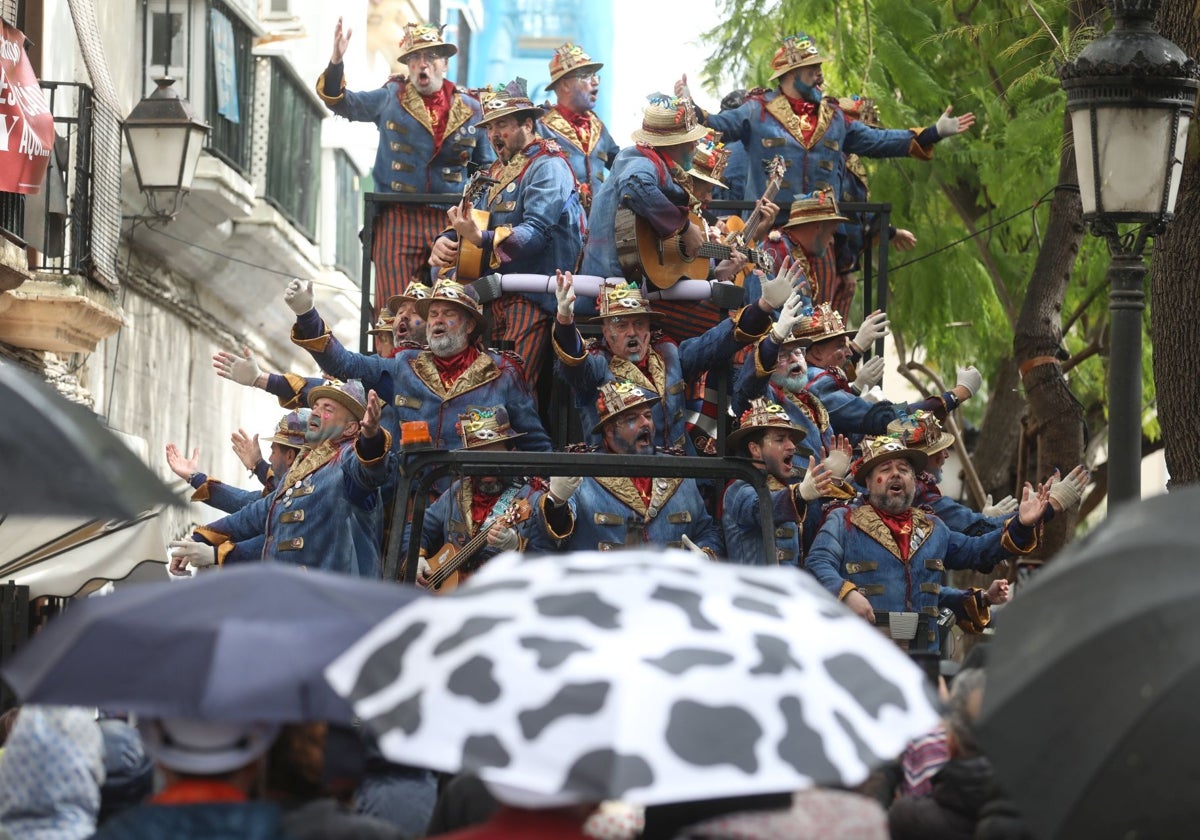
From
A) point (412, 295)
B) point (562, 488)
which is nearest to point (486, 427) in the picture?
point (562, 488)

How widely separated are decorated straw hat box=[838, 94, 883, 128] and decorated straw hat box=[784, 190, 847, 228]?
1.17 m

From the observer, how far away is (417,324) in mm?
11812

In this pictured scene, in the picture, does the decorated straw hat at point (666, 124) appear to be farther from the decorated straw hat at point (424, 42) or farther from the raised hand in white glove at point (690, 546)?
the decorated straw hat at point (424, 42)

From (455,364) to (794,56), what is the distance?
4023 millimetres

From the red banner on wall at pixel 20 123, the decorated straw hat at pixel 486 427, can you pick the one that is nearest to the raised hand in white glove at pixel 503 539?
the decorated straw hat at pixel 486 427

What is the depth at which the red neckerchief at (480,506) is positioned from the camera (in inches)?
412

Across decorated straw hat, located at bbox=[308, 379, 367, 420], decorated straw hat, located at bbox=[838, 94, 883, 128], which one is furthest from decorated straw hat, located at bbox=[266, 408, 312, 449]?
decorated straw hat, located at bbox=[838, 94, 883, 128]

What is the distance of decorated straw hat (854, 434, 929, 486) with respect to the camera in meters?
11.7

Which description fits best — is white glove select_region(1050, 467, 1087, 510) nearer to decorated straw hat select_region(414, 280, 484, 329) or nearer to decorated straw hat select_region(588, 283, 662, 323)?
decorated straw hat select_region(588, 283, 662, 323)

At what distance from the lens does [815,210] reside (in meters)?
12.9

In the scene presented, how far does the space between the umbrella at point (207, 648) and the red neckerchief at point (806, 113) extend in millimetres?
9337

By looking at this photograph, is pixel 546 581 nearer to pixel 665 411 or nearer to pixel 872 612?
pixel 665 411

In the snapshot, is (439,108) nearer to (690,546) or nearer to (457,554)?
(457,554)

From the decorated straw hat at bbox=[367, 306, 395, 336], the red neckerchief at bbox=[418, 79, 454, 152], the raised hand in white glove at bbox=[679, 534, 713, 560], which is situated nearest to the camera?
the raised hand in white glove at bbox=[679, 534, 713, 560]
